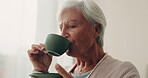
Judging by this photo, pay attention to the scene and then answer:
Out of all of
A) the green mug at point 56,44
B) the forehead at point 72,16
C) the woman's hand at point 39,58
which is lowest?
the woman's hand at point 39,58

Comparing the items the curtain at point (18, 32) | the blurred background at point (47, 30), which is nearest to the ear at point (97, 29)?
the blurred background at point (47, 30)

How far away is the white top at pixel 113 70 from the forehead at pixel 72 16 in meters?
0.21

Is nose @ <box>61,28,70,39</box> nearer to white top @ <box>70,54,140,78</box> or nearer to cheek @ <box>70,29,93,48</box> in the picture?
cheek @ <box>70,29,93,48</box>

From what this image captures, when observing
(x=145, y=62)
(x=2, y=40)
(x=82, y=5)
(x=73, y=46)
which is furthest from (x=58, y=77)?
(x=145, y=62)

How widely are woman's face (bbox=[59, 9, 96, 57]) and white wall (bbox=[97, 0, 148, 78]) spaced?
854mm

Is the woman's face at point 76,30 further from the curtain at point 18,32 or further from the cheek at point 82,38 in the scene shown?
the curtain at point 18,32

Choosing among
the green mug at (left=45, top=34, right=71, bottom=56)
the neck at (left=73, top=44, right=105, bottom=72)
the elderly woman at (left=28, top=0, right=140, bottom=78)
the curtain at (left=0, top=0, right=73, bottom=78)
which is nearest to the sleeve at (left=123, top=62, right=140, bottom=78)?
the elderly woman at (left=28, top=0, right=140, bottom=78)

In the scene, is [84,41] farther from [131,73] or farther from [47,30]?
[47,30]

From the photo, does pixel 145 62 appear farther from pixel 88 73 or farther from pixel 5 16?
pixel 5 16

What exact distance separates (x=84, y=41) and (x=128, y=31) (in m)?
0.91

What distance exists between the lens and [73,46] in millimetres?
974

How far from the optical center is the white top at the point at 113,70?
3.22ft

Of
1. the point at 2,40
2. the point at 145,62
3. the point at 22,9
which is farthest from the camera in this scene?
the point at 145,62

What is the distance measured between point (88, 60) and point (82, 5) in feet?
0.76
